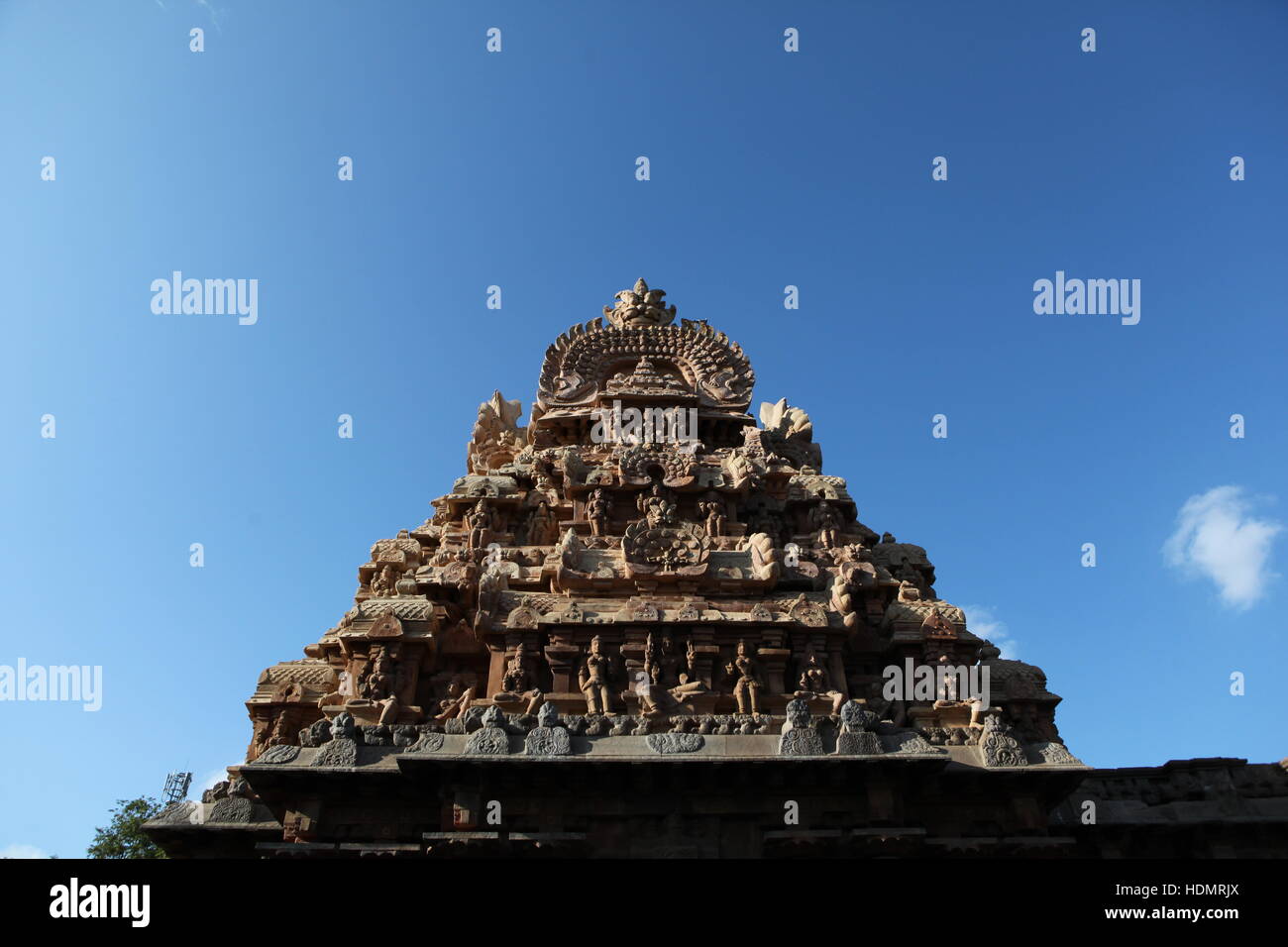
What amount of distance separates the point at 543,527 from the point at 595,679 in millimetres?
5456

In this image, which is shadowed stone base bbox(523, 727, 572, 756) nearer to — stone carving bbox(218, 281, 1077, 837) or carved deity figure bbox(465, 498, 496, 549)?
stone carving bbox(218, 281, 1077, 837)

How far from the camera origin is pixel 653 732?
12117 mm

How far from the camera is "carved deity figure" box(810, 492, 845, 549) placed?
18141 mm

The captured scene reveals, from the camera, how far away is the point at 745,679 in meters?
14.3

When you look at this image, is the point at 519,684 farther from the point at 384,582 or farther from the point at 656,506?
the point at 384,582

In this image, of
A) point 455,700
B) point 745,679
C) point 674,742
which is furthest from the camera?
point 455,700

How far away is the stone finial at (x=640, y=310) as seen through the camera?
25.0 m

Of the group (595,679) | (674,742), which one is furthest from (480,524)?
(674,742)

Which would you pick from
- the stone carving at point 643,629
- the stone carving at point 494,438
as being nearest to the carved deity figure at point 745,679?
the stone carving at point 643,629

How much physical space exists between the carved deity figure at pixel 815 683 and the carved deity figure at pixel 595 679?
3.18 metres

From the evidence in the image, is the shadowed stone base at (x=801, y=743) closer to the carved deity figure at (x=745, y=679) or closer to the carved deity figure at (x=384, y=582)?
the carved deity figure at (x=745, y=679)
